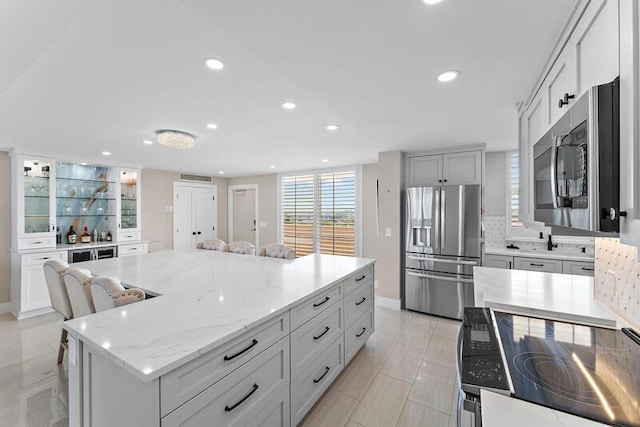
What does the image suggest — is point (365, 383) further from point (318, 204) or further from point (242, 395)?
point (318, 204)

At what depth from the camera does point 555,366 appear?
1.00 m

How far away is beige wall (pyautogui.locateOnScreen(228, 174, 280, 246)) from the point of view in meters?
6.23

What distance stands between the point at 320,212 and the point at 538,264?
3.62 metres

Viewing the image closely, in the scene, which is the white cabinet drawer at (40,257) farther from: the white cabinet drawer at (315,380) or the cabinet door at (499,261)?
the cabinet door at (499,261)

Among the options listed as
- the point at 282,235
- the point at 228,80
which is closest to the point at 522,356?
the point at 228,80

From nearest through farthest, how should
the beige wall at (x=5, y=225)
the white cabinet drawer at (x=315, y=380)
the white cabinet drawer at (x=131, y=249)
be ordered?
the white cabinet drawer at (x=315, y=380) → the beige wall at (x=5, y=225) → the white cabinet drawer at (x=131, y=249)

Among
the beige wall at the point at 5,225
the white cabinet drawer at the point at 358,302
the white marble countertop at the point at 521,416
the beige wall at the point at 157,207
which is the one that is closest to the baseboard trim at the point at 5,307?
the beige wall at the point at 5,225

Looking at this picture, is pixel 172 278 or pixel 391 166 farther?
pixel 391 166

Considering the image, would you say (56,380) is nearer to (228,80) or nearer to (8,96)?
(8,96)

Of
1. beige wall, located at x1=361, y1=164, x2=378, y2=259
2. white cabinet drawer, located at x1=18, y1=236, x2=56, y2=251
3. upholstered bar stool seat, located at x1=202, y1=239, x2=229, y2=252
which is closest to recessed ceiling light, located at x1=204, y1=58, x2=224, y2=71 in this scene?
upholstered bar stool seat, located at x1=202, y1=239, x2=229, y2=252

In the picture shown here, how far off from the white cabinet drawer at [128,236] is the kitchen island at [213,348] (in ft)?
8.89

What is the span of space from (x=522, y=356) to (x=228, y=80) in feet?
7.08

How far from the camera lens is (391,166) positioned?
3924mm

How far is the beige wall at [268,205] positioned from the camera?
623cm
